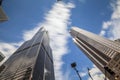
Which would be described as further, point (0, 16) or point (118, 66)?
point (118, 66)

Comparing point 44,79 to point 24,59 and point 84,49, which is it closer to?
point 24,59

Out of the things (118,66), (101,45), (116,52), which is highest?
A: (101,45)

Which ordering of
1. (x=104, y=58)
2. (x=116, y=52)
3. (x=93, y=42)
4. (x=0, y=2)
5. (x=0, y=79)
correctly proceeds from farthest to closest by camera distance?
(x=93, y=42)
(x=104, y=58)
(x=0, y=79)
(x=116, y=52)
(x=0, y=2)

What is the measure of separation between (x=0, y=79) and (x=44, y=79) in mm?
26746

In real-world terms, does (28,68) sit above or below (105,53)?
below

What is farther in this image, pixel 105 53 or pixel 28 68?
pixel 105 53

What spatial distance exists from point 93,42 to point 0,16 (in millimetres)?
88733

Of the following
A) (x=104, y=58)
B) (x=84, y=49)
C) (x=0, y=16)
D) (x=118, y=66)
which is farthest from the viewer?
(x=84, y=49)

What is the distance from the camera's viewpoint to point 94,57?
467ft

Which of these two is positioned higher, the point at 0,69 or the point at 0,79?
the point at 0,69

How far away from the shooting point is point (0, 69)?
407 ft

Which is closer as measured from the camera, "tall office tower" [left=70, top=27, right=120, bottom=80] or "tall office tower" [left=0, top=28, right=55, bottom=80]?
"tall office tower" [left=70, top=27, right=120, bottom=80]

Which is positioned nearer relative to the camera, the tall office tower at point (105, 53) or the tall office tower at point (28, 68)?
the tall office tower at point (105, 53)

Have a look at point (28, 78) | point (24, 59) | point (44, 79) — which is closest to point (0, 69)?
point (24, 59)
